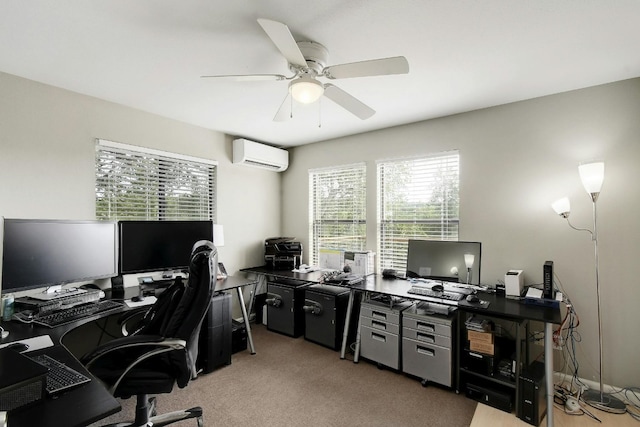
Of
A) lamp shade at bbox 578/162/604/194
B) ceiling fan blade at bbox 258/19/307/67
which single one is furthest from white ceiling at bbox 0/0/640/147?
lamp shade at bbox 578/162/604/194

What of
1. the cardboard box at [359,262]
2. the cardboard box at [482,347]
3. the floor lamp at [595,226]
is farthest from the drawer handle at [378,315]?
the floor lamp at [595,226]

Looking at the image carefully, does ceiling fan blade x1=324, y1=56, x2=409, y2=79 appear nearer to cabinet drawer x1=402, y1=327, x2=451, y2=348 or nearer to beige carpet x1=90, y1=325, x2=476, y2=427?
cabinet drawer x1=402, y1=327, x2=451, y2=348

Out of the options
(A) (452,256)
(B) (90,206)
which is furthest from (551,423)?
(B) (90,206)

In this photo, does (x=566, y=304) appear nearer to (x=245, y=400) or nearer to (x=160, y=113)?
(x=245, y=400)

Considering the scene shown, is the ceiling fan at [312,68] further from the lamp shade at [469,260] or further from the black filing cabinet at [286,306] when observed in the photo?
the black filing cabinet at [286,306]

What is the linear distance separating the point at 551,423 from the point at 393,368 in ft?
3.87

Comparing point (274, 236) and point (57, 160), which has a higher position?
point (57, 160)

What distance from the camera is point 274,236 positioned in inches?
183

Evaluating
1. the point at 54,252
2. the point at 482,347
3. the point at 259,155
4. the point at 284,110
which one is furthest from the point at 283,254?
the point at 482,347

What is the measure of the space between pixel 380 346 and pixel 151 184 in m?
2.90

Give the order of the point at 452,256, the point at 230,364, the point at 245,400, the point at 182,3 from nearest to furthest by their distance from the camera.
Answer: the point at 182,3 < the point at 245,400 < the point at 452,256 < the point at 230,364

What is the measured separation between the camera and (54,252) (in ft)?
6.95

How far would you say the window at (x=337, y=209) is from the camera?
157 inches

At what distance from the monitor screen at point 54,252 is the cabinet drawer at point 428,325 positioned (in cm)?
259
